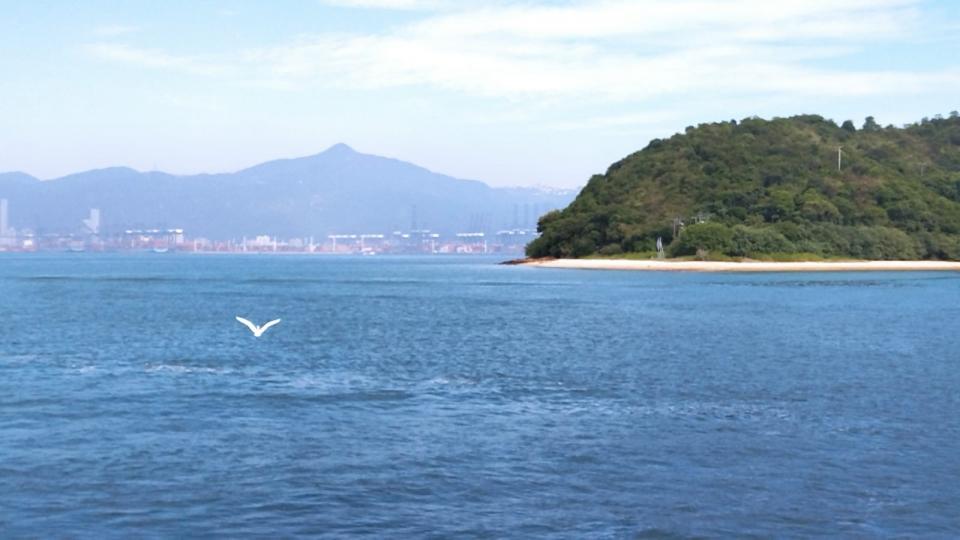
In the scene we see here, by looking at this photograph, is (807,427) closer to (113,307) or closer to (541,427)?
(541,427)

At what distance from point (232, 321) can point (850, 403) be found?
50.5m

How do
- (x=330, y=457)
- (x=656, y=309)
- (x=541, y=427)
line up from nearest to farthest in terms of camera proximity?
(x=330, y=457) < (x=541, y=427) < (x=656, y=309)

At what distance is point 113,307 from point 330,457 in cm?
7205

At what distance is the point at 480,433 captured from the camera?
30312mm

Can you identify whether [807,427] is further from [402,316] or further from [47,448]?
[402,316]

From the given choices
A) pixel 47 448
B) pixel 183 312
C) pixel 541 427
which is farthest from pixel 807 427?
pixel 183 312

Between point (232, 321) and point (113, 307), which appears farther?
point (113, 307)

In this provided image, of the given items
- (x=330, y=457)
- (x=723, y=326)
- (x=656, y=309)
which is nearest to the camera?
(x=330, y=457)

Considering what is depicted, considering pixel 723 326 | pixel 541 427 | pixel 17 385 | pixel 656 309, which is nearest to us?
pixel 541 427

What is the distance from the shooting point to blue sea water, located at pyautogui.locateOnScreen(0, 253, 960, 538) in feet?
71.1

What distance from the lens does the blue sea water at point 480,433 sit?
21656mm

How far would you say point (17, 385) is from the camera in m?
40.5

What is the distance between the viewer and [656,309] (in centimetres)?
8988

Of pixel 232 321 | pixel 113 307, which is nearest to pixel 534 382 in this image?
pixel 232 321
